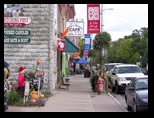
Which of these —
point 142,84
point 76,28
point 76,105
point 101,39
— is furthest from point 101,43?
point 142,84

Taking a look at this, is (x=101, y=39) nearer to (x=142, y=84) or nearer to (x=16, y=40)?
(x=16, y=40)

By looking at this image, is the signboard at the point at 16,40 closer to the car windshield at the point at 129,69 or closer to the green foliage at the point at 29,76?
the green foliage at the point at 29,76

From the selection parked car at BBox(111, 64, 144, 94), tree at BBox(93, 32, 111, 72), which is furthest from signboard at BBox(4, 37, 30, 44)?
parked car at BBox(111, 64, 144, 94)

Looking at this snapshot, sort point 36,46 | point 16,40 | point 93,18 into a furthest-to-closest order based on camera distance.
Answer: point 93,18
point 36,46
point 16,40

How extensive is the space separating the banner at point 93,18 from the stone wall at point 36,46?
6.56m

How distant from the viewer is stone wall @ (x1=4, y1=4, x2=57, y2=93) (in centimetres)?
1988

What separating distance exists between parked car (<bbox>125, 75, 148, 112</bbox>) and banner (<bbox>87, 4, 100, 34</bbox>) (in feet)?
41.2

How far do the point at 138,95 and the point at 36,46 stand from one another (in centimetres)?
883

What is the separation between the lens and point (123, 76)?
22641mm

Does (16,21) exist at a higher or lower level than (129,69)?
higher

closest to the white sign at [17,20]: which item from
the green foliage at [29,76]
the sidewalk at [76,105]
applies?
the green foliage at [29,76]
